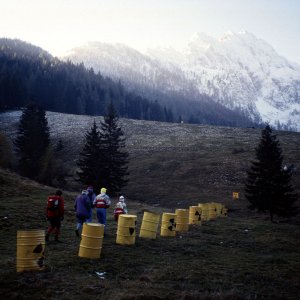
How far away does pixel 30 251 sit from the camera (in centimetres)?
1070

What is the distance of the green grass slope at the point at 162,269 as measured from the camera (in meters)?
9.30

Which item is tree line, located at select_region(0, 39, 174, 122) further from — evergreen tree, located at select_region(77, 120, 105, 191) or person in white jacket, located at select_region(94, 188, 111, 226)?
person in white jacket, located at select_region(94, 188, 111, 226)

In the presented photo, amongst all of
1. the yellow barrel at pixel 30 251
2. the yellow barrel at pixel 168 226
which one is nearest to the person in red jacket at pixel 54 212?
the yellow barrel at pixel 30 251

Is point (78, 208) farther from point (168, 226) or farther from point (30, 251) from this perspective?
point (30, 251)

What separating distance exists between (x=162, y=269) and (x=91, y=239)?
2.40 m

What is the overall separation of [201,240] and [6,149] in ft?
122

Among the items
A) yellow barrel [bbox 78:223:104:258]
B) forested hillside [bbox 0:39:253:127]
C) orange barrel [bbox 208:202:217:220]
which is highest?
forested hillside [bbox 0:39:253:127]

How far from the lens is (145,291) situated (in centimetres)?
929

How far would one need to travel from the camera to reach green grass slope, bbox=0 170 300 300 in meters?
9.30

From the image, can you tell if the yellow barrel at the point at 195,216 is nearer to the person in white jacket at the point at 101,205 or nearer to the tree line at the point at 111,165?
the person in white jacket at the point at 101,205

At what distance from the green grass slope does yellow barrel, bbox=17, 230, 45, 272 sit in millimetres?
271

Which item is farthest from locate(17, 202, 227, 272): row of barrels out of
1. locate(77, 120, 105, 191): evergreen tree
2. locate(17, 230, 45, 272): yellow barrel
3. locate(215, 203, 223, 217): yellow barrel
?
locate(77, 120, 105, 191): evergreen tree

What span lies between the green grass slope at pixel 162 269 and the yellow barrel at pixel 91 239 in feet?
1.10

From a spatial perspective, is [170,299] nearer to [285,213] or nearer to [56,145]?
[285,213]
